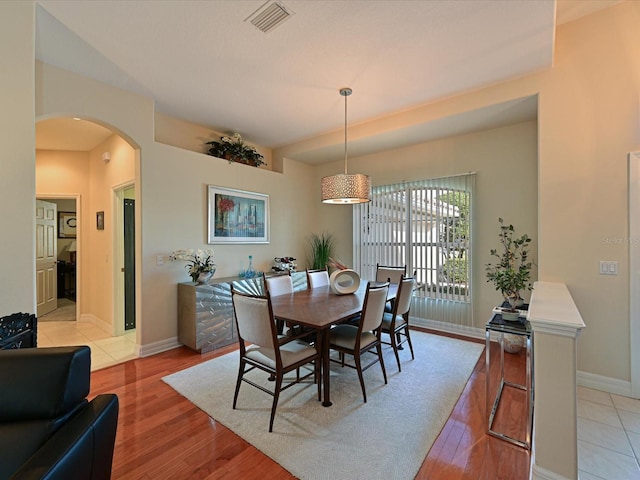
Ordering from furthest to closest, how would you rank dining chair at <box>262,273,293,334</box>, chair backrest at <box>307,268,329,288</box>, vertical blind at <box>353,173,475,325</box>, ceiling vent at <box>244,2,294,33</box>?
vertical blind at <box>353,173,475,325</box>
chair backrest at <box>307,268,329,288</box>
dining chair at <box>262,273,293,334</box>
ceiling vent at <box>244,2,294,33</box>

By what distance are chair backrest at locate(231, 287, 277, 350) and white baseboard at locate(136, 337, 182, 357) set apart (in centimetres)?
183

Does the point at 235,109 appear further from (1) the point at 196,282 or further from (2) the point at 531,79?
(2) the point at 531,79

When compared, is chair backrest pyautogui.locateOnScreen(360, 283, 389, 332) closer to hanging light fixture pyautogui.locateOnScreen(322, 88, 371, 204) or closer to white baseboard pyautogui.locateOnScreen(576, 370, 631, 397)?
hanging light fixture pyautogui.locateOnScreen(322, 88, 371, 204)

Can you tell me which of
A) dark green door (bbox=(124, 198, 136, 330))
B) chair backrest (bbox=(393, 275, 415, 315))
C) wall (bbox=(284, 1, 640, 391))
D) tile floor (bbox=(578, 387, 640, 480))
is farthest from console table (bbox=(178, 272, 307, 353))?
wall (bbox=(284, 1, 640, 391))

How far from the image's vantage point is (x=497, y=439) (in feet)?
6.36

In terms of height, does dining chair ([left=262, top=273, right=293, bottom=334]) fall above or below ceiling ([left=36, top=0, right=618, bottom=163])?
below

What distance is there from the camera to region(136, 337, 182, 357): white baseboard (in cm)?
331

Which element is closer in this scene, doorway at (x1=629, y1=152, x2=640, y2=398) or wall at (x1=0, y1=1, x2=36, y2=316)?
wall at (x1=0, y1=1, x2=36, y2=316)

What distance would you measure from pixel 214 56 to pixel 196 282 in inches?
96.5

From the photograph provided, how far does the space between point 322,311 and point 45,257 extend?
6.04 m

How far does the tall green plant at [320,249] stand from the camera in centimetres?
527

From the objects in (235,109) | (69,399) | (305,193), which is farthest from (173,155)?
(69,399)

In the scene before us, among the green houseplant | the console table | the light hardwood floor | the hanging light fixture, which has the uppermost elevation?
the green houseplant

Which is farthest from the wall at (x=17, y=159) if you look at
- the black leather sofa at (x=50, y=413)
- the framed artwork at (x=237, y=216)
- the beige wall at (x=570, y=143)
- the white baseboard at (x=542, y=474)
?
the white baseboard at (x=542, y=474)
